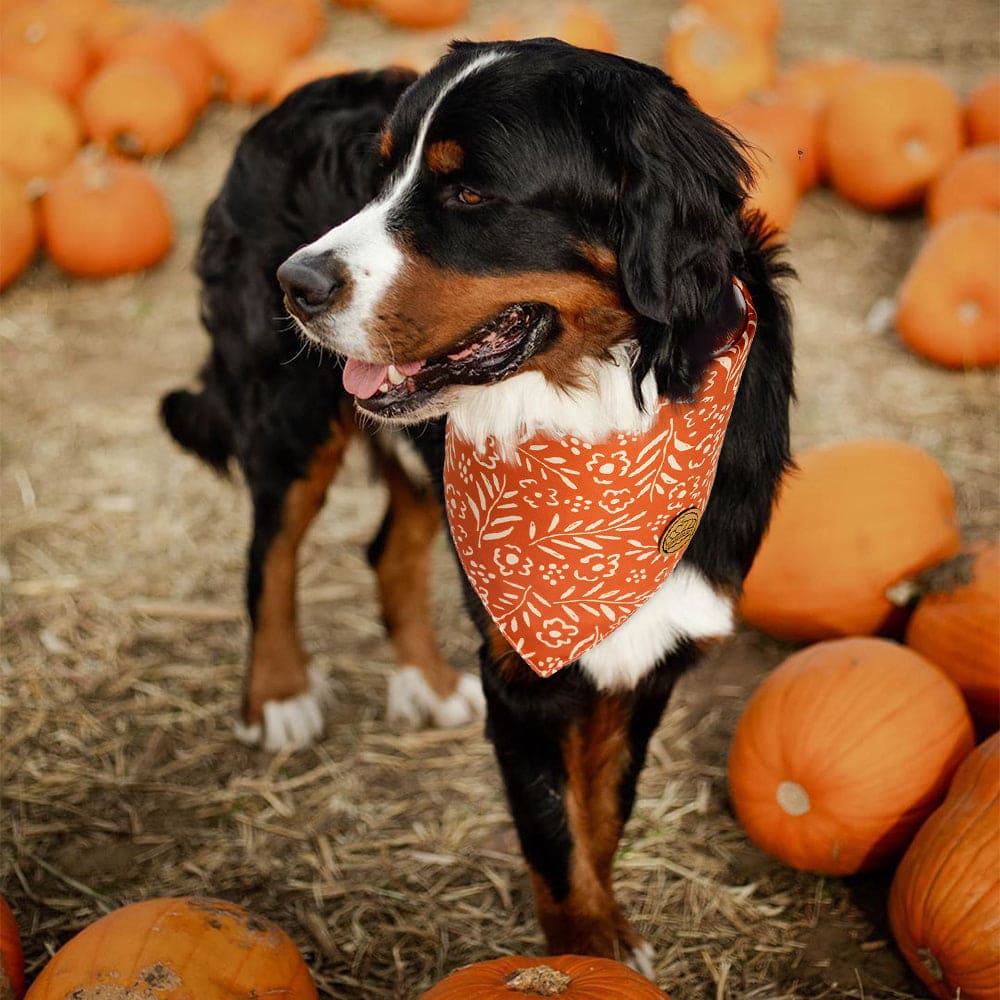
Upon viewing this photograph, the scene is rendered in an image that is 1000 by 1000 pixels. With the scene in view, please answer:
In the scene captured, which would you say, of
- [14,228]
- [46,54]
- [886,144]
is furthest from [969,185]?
[46,54]

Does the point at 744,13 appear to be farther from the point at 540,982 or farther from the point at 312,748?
the point at 540,982

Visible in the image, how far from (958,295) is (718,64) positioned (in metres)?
2.44

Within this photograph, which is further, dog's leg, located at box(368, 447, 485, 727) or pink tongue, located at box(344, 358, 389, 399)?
dog's leg, located at box(368, 447, 485, 727)

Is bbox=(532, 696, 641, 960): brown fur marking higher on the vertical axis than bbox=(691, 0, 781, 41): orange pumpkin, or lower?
lower

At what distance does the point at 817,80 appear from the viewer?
261 inches

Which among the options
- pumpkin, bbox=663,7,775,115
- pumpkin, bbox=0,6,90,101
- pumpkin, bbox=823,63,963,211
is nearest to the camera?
pumpkin, bbox=823,63,963,211

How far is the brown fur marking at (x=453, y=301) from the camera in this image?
2.23m

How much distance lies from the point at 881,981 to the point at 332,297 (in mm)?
1925

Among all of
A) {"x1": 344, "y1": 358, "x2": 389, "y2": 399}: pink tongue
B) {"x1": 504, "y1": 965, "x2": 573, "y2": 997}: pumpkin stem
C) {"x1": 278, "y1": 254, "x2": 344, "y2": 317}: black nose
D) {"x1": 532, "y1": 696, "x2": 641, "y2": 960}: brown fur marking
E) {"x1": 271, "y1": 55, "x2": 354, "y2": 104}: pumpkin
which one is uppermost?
{"x1": 278, "y1": 254, "x2": 344, "y2": 317}: black nose

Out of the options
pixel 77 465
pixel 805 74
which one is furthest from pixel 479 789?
pixel 805 74

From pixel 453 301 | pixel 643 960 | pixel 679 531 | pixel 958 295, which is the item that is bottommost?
pixel 643 960

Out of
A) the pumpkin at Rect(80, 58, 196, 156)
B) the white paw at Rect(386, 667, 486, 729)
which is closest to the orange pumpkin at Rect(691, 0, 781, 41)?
the pumpkin at Rect(80, 58, 196, 156)

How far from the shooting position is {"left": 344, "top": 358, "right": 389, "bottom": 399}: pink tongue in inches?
93.0

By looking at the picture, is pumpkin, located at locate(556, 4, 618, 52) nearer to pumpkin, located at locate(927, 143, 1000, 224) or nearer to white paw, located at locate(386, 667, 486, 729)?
pumpkin, located at locate(927, 143, 1000, 224)
